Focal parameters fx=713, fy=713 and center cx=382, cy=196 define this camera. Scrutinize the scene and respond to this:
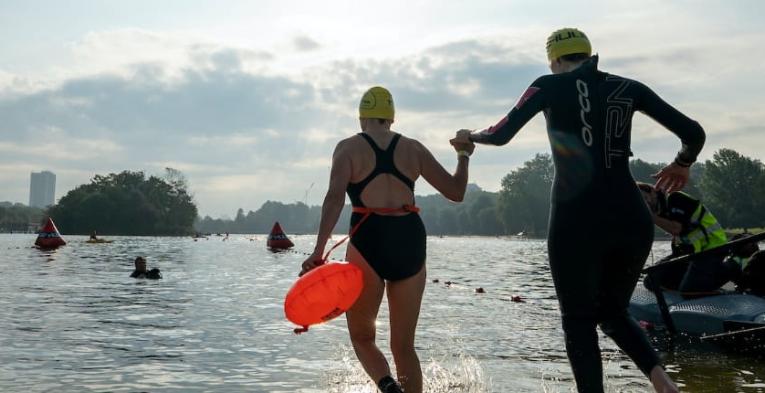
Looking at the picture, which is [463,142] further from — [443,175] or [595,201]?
[595,201]

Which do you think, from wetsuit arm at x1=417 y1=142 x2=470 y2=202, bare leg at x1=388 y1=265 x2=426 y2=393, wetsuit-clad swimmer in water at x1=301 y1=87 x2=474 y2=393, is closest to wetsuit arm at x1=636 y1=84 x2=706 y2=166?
wetsuit-clad swimmer in water at x1=301 y1=87 x2=474 y2=393

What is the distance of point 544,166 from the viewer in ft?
653

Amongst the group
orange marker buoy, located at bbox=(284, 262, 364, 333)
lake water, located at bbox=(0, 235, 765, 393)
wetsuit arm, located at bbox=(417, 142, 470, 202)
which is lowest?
lake water, located at bbox=(0, 235, 765, 393)

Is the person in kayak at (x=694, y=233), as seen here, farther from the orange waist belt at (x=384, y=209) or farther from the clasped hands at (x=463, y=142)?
the orange waist belt at (x=384, y=209)

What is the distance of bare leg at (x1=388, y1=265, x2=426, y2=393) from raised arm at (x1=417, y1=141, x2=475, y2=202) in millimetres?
574

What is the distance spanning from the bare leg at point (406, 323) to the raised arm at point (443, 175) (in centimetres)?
57

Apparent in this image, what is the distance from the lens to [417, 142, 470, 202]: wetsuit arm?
4879mm

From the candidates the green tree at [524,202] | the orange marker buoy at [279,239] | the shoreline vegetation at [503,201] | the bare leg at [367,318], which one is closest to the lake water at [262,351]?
the bare leg at [367,318]

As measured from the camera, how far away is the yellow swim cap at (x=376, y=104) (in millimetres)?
4852

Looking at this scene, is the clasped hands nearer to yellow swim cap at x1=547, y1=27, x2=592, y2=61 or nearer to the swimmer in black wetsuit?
yellow swim cap at x1=547, y1=27, x2=592, y2=61

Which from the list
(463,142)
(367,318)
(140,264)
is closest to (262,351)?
(367,318)

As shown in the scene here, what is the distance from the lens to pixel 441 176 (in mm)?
4941

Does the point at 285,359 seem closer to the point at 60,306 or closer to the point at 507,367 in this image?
the point at 507,367

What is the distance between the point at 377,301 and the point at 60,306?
480 inches
